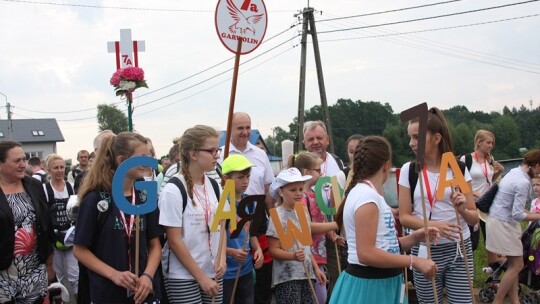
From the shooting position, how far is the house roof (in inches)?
2630

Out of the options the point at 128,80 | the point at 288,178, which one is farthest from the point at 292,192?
the point at 128,80

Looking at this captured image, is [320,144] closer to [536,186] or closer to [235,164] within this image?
[235,164]

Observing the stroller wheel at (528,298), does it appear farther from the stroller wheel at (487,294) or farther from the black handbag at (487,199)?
the black handbag at (487,199)

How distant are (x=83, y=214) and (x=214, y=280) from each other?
1.01m


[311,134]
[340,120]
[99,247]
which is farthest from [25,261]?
[340,120]

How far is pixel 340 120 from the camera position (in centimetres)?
6256

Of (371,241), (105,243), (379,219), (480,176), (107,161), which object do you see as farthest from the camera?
(480,176)

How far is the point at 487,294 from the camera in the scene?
6.57 meters

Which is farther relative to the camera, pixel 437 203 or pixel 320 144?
pixel 320 144

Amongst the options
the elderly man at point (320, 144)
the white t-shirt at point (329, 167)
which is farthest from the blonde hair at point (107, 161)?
the white t-shirt at point (329, 167)

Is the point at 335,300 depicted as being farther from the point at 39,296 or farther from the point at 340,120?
the point at 340,120

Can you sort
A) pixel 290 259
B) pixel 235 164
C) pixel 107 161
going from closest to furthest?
pixel 107 161 < pixel 235 164 < pixel 290 259

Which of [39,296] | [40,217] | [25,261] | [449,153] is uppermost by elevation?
[449,153]

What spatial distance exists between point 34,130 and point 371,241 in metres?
72.4
